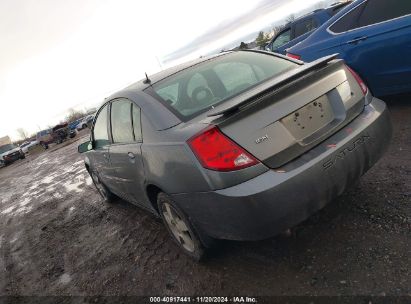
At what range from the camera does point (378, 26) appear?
16.5 ft

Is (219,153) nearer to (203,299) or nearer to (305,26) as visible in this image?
(203,299)

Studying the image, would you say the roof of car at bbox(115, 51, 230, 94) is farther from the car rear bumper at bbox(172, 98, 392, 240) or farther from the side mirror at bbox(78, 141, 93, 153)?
the side mirror at bbox(78, 141, 93, 153)

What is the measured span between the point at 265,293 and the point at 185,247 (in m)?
1.02

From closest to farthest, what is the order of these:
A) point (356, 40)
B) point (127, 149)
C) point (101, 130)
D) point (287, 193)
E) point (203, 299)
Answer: point (287, 193)
point (203, 299)
point (127, 149)
point (101, 130)
point (356, 40)

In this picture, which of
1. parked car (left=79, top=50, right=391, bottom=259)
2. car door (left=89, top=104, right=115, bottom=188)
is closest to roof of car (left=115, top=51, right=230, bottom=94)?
parked car (left=79, top=50, right=391, bottom=259)

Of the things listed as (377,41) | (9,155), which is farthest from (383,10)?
(9,155)

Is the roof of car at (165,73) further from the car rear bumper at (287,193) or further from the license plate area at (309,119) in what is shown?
the license plate area at (309,119)

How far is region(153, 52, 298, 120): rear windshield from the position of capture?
3186mm

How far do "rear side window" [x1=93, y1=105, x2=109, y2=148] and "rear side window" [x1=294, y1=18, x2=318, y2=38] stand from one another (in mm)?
6837

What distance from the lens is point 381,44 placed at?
16.4 ft

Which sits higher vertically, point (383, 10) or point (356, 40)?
point (383, 10)

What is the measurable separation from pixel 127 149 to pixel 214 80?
1122 mm

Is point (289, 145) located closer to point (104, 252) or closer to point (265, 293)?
point (265, 293)

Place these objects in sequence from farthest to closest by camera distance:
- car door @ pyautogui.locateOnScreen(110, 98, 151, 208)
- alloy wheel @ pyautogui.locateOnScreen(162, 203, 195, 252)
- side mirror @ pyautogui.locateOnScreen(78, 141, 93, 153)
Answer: side mirror @ pyautogui.locateOnScreen(78, 141, 93, 153)
car door @ pyautogui.locateOnScreen(110, 98, 151, 208)
alloy wheel @ pyautogui.locateOnScreen(162, 203, 195, 252)
